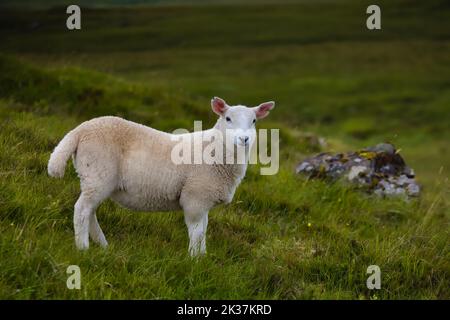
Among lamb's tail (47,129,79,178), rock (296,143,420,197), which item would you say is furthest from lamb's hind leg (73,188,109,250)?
rock (296,143,420,197)

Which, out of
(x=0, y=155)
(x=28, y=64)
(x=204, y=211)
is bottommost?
(x=204, y=211)

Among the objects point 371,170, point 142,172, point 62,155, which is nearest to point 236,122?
point 142,172

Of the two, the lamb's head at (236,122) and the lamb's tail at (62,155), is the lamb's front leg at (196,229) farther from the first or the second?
the lamb's tail at (62,155)

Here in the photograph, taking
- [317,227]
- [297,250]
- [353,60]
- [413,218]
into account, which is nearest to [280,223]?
[317,227]

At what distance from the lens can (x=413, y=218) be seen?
388 inches

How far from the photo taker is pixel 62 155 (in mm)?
5879

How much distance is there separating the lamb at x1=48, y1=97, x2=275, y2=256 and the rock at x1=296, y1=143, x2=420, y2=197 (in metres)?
4.50

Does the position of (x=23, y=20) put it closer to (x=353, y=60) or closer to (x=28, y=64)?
(x=28, y=64)

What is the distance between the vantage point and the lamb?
5977 millimetres

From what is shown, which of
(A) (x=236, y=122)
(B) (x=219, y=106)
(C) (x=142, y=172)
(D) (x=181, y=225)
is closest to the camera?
(C) (x=142, y=172)

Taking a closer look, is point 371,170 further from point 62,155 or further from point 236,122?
point 62,155

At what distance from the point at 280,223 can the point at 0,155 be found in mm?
3719

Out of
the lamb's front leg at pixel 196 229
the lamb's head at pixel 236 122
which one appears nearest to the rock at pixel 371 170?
the lamb's head at pixel 236 122

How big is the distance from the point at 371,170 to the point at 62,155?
6.56m
